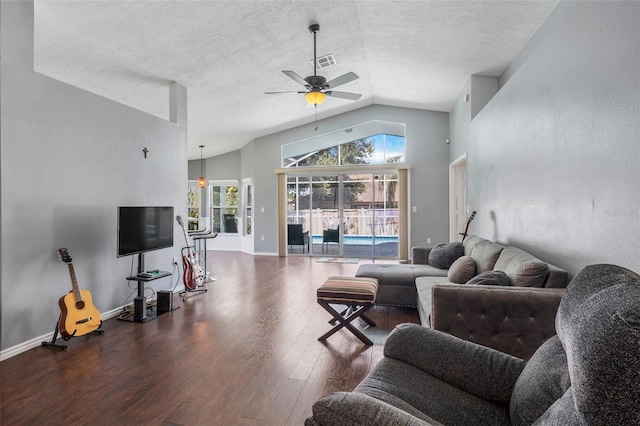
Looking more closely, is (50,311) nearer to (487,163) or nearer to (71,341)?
(71,341)

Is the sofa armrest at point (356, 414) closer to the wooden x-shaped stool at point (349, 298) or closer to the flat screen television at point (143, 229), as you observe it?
the wooden x-shaped stool at point (349, 298)

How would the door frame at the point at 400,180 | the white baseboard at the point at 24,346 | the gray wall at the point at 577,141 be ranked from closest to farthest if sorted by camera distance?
the gray wall at the point at 577,141 → the white baseboard at the point at 24,346 → the door frame at the point at 400,180

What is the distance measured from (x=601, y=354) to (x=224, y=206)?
10.0 m

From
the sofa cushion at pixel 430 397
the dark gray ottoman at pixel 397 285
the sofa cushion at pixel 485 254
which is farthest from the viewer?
the dark gray ottoman at pixel 397 285

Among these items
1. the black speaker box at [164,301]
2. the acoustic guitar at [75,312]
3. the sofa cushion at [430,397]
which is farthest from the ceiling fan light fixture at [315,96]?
the sofa cushion at [430,397]

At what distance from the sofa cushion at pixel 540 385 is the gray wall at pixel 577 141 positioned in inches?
→ 38.7

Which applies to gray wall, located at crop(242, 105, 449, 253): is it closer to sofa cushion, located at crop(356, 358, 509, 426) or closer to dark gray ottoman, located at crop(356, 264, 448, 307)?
dark gray ottoman, located at crop(356, 264, 448, 307)

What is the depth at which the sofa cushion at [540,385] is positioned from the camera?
1112 millimetres

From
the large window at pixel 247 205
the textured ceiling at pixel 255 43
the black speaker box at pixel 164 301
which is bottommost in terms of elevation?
the black speaker box at pixel 164 301

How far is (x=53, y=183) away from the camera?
3.22m

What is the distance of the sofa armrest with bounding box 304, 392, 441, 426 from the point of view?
0.95m

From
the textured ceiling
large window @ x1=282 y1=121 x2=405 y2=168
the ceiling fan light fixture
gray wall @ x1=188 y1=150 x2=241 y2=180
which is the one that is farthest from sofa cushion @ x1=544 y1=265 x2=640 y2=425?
gray wall @ x1=188 y1=150 x2=241 y2=180

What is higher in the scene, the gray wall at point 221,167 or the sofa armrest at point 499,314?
the gray wall at point 221,167

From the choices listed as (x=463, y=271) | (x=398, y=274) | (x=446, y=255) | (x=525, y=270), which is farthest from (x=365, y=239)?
(x=525, y=270)
